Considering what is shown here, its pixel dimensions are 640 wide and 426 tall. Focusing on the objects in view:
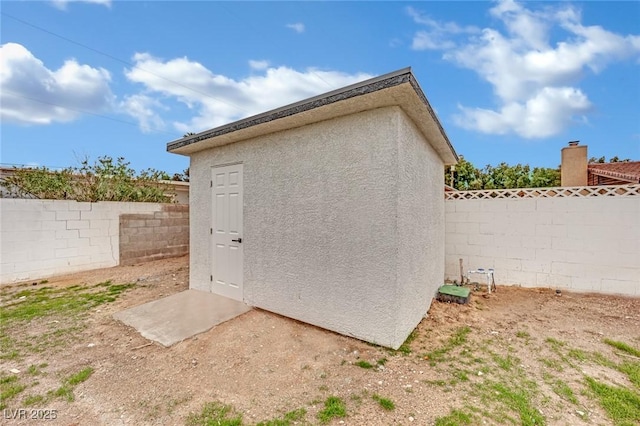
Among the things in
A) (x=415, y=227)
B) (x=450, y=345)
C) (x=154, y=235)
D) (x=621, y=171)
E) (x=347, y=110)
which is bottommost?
(x=450, y=345)

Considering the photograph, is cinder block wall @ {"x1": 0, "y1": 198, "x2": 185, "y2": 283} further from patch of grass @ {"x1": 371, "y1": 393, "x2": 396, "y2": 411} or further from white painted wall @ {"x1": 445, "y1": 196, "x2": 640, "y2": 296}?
white painted wall @ {"x1": 445, "y1": 196, "x2": 640, "y2": 296}

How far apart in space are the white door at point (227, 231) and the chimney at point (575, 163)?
11.4 m

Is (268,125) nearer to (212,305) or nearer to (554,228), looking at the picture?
(212,305)

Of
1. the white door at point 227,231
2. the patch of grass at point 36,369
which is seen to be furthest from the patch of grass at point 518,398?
the patch of grass at point 36,369

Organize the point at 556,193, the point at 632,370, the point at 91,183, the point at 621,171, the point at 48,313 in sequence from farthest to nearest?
the point at 621,171, the point at 91,183, the point at 556,193, the point at 48,313, the point at 632,370

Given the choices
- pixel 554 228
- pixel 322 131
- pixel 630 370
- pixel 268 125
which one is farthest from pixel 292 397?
pixel 554 228

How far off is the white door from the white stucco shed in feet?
0.07

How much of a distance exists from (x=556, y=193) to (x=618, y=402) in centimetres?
492

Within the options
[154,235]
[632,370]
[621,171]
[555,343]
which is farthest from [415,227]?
[621,171]

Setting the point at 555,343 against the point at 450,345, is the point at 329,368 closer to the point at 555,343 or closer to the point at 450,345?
the point at 450,345

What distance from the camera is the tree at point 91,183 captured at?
7.48m

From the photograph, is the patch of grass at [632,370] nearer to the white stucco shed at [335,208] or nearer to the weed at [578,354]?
the weed at [578,354]

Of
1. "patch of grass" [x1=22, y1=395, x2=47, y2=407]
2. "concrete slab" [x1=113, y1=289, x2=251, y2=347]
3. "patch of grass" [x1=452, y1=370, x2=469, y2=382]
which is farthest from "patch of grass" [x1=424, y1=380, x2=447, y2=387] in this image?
"patch of grass" [x1=22, y1=395, x2=47, y2=407]

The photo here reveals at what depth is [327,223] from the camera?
13.0ft
